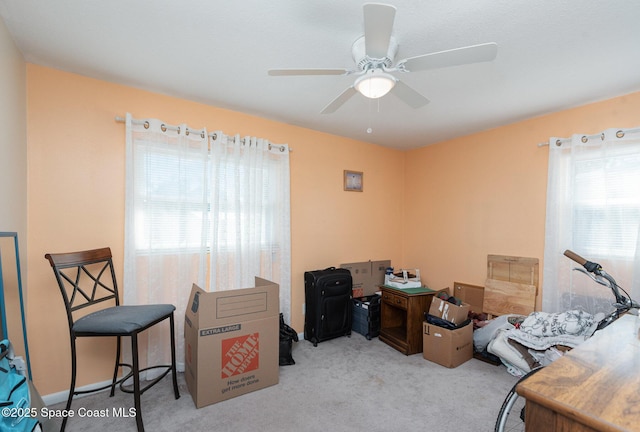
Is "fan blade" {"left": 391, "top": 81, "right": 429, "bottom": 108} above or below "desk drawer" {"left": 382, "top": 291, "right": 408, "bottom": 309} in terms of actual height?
above

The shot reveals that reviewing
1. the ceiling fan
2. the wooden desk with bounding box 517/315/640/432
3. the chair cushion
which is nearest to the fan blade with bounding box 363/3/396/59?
the ceiling fan

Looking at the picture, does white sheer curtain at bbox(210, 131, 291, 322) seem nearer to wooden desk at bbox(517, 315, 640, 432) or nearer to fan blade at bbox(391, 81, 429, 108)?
fan blade at bbox(391, 81, 429, 108)

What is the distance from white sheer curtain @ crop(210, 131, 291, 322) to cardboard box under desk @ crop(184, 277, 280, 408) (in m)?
0.52

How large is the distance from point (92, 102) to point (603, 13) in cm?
331

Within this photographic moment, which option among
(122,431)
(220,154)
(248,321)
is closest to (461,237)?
(248,321)

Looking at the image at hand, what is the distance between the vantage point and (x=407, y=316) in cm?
292

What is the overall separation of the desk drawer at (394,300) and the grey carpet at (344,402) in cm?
55

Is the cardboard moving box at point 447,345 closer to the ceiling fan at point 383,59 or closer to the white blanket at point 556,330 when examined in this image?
the white blanket at point 556,330

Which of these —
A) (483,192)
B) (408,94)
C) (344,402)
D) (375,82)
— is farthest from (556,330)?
(375,82)

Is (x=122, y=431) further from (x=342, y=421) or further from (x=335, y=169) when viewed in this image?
(x=335, y=169)

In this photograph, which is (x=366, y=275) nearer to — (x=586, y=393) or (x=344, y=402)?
(x=344, y=402)

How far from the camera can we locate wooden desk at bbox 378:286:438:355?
9.45 feet

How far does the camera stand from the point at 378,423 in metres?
1.87

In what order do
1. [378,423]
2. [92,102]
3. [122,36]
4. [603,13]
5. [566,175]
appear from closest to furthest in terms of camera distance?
1. [603,13]
2. [122,36]
3. [378,423]
4. [92,102]
5. [566,175]
